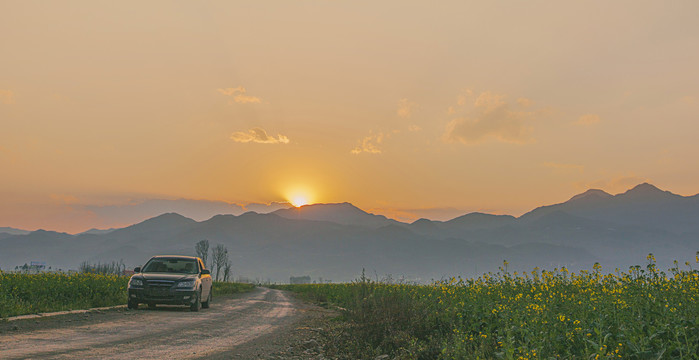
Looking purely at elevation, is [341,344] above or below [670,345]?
below

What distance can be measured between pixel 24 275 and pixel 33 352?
48.9ft

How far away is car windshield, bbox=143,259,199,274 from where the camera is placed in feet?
68.3

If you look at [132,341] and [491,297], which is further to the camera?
[491,297]

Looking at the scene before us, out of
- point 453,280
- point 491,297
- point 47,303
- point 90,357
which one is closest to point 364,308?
point 491,297

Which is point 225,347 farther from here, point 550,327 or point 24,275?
point 24,275

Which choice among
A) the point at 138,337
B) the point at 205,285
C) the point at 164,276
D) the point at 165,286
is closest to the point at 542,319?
the point at 138,337

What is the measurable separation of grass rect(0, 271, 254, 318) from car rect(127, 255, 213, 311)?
1547 mm

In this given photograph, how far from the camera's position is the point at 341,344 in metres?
12.0

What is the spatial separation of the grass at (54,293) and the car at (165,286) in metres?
1.55

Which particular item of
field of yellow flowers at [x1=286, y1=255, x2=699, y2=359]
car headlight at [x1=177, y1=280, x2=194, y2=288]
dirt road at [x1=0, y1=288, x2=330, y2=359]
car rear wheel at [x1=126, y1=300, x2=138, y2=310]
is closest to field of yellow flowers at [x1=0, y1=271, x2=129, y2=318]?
car rear wheel at [x1=126, y1=300, x2=138, y2=310]

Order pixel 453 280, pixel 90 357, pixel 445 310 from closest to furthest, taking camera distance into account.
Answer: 1. pixel 90 357
2. pixel 445 310
3. pixel 453 280

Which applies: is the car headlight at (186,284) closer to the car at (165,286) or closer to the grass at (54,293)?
the car at (165,286)

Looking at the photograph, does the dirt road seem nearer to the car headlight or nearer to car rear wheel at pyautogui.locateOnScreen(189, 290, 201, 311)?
the car headlight

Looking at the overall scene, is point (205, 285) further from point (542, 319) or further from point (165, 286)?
point (542, 319)
